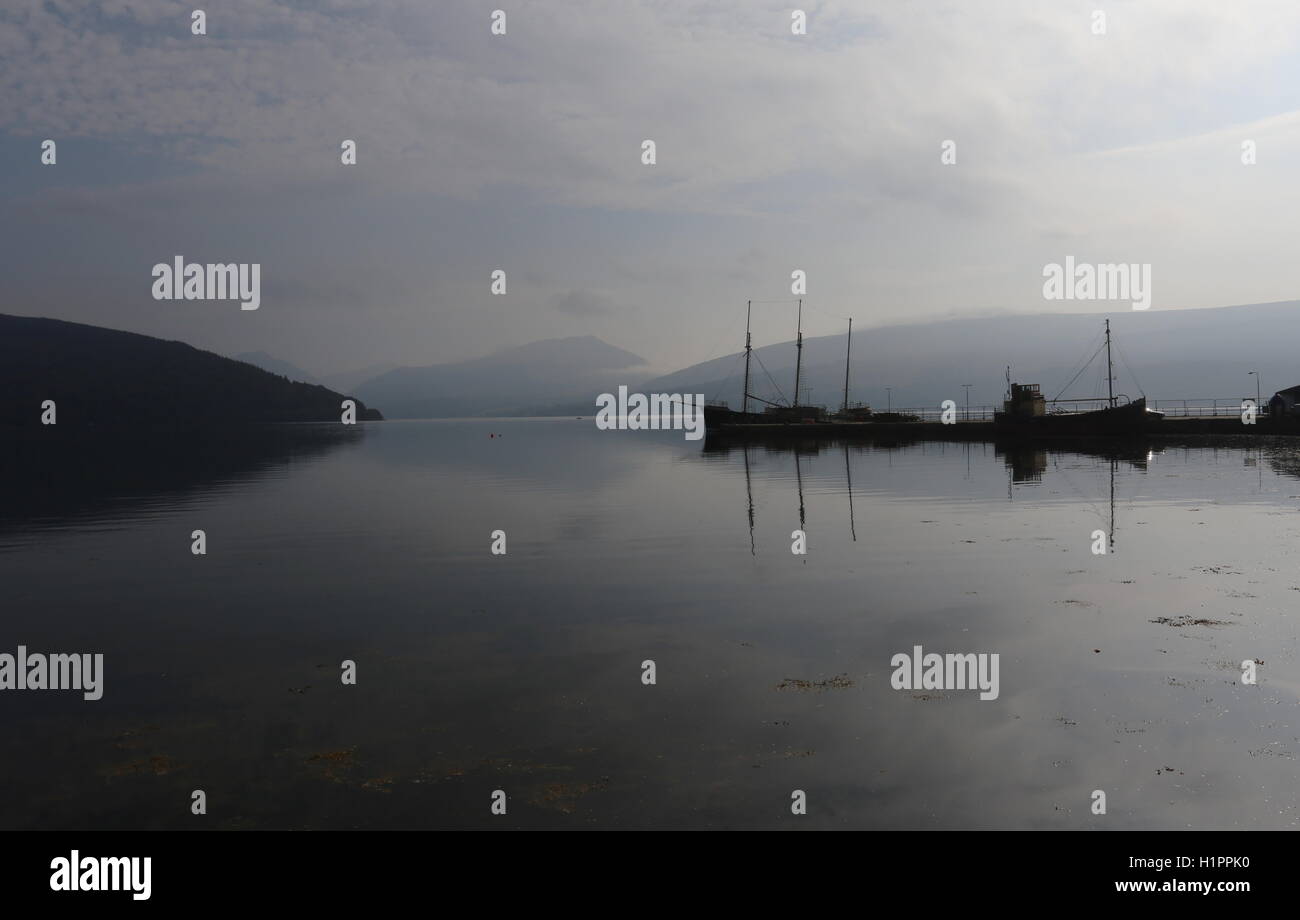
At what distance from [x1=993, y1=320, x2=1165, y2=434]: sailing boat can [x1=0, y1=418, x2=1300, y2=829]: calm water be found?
234ft

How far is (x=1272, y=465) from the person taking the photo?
175 feet

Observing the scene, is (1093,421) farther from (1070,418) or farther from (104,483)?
(104,483)

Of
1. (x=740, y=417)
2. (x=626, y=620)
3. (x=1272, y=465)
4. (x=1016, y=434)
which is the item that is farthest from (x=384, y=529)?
(x=740, y=417)

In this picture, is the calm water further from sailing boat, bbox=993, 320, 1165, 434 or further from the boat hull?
sailing boat, bbox=993, 320, 1165, 434

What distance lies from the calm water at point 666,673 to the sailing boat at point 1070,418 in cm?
7136

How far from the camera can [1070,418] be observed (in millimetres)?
103750

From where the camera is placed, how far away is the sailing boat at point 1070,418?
98.2 meters

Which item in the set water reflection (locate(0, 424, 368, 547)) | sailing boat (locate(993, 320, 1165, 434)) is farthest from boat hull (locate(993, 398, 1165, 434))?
water reflection (locate(0, 424, 368, 547))

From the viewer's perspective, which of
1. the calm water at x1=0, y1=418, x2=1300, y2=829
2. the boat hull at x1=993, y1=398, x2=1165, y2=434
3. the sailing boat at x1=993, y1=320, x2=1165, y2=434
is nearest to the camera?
the calm water at x1=0, y1=418, x2=1300, y2=829

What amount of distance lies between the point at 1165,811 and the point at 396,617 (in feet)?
48.8

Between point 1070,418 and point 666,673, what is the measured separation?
10344cm

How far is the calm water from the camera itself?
951 cm

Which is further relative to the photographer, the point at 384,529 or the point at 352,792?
the point at 384,529
